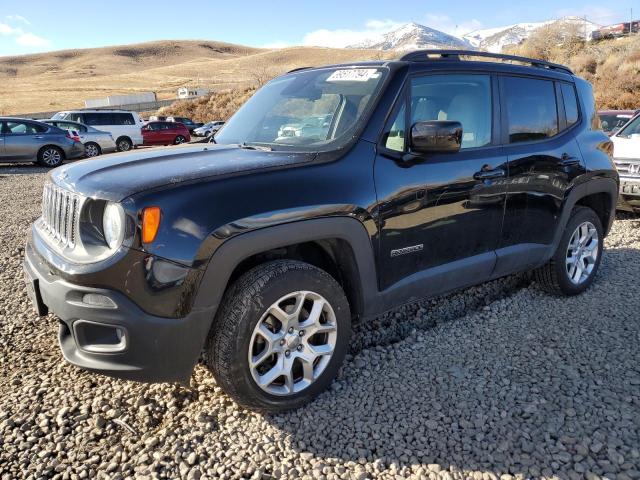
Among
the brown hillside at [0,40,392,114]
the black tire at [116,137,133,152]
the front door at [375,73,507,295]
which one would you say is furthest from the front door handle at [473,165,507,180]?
the brown hillside at [0,40,392,114]

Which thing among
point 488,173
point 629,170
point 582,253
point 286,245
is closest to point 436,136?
point 488,173

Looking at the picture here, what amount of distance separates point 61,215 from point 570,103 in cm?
392

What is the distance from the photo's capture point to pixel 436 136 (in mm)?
2885

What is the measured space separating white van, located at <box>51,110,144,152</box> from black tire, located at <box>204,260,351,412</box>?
19.9m

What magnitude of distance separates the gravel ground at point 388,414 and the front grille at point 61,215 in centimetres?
94

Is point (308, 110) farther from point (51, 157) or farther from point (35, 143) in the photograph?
point (51, 157)

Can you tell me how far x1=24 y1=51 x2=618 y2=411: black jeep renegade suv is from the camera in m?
2.31

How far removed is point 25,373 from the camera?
3219mm

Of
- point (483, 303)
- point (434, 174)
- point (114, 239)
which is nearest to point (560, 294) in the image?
point (483, 303)

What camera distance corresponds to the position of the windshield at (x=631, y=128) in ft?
26.0

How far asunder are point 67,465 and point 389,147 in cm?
234

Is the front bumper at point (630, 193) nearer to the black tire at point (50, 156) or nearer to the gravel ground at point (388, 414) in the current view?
the gravel ground at point (388, 414)

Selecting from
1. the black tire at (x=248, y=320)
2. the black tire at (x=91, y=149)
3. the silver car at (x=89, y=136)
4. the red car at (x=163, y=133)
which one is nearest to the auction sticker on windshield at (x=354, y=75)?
the black tire at (x=248, y=320)

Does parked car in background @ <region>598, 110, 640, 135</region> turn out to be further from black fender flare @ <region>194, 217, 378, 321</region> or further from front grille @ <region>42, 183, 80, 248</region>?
front grille @ <region>42, 183, 80, 248</region>
